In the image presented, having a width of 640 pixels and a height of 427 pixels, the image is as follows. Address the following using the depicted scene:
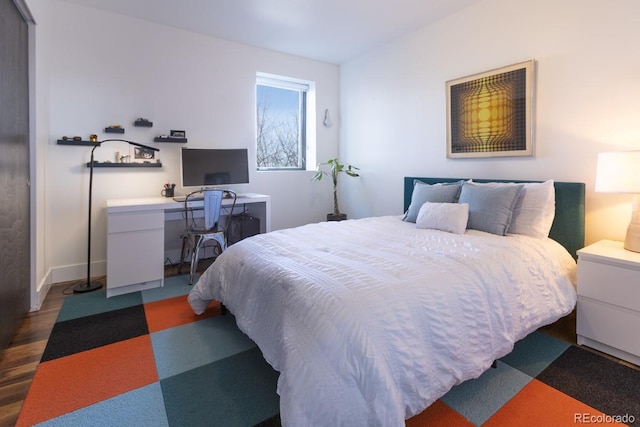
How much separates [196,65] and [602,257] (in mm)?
4132

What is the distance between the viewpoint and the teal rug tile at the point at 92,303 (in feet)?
8.35

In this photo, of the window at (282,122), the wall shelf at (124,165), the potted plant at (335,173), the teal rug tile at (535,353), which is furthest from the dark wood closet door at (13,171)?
the potted plant at (335,173)

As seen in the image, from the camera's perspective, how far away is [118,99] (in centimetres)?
338

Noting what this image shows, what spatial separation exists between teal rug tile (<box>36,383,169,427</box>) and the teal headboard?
284 cm

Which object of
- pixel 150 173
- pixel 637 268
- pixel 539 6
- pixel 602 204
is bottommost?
pixel 637 268

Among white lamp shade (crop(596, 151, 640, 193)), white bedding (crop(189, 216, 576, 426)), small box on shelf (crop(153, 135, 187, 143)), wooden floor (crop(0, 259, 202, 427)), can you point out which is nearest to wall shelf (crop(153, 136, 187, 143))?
small box on shelf (crop(153, 135, 187, 143))

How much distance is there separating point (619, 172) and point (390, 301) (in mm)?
1775

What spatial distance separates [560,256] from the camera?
88.8 inches

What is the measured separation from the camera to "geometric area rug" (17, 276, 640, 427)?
1.47 meters

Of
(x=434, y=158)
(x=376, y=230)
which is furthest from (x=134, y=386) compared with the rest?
(x=434, y=158)

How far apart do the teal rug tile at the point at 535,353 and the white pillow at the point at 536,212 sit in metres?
0.73

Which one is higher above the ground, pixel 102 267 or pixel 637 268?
pixel 637 268

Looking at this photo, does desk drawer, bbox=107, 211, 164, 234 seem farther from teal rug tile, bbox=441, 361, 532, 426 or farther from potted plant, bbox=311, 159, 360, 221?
teal rug tile, bbox=441, 361, 532, 426

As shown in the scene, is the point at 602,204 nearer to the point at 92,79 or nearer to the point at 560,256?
the point at 560,256
